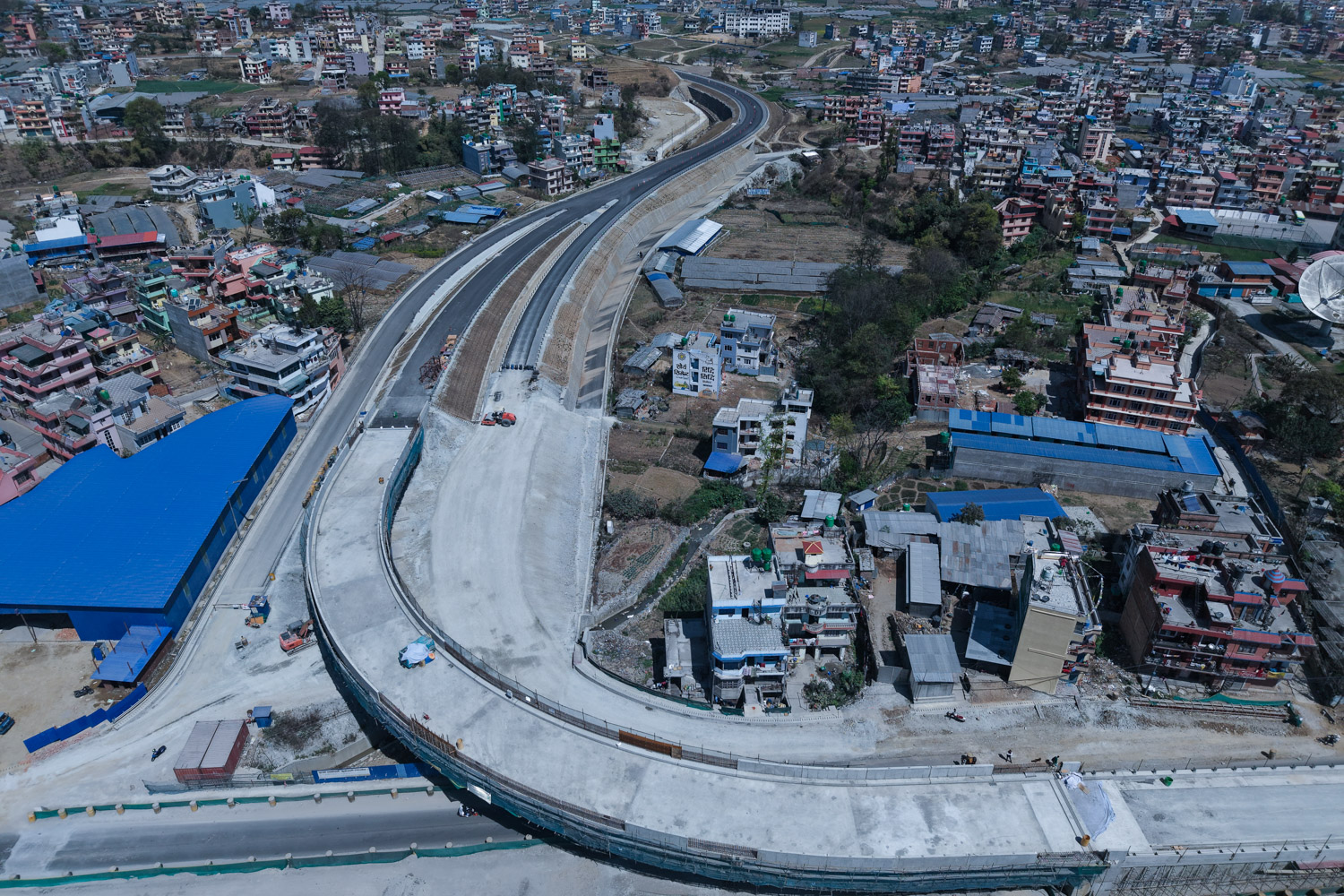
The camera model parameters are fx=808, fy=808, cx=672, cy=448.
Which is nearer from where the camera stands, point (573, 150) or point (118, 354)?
point (118, 354)

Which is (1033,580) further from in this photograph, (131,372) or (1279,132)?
(1279,132)

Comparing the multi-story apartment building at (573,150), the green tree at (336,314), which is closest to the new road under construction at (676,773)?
the green tree at (336,314)

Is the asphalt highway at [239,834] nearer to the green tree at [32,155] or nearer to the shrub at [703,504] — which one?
the shrub at [703,504]

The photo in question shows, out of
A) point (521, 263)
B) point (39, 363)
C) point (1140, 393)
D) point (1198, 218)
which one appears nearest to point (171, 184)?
point (521, 263)

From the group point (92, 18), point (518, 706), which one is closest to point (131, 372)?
point (518, 706)

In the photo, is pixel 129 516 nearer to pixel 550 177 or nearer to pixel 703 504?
pixel 703 504
